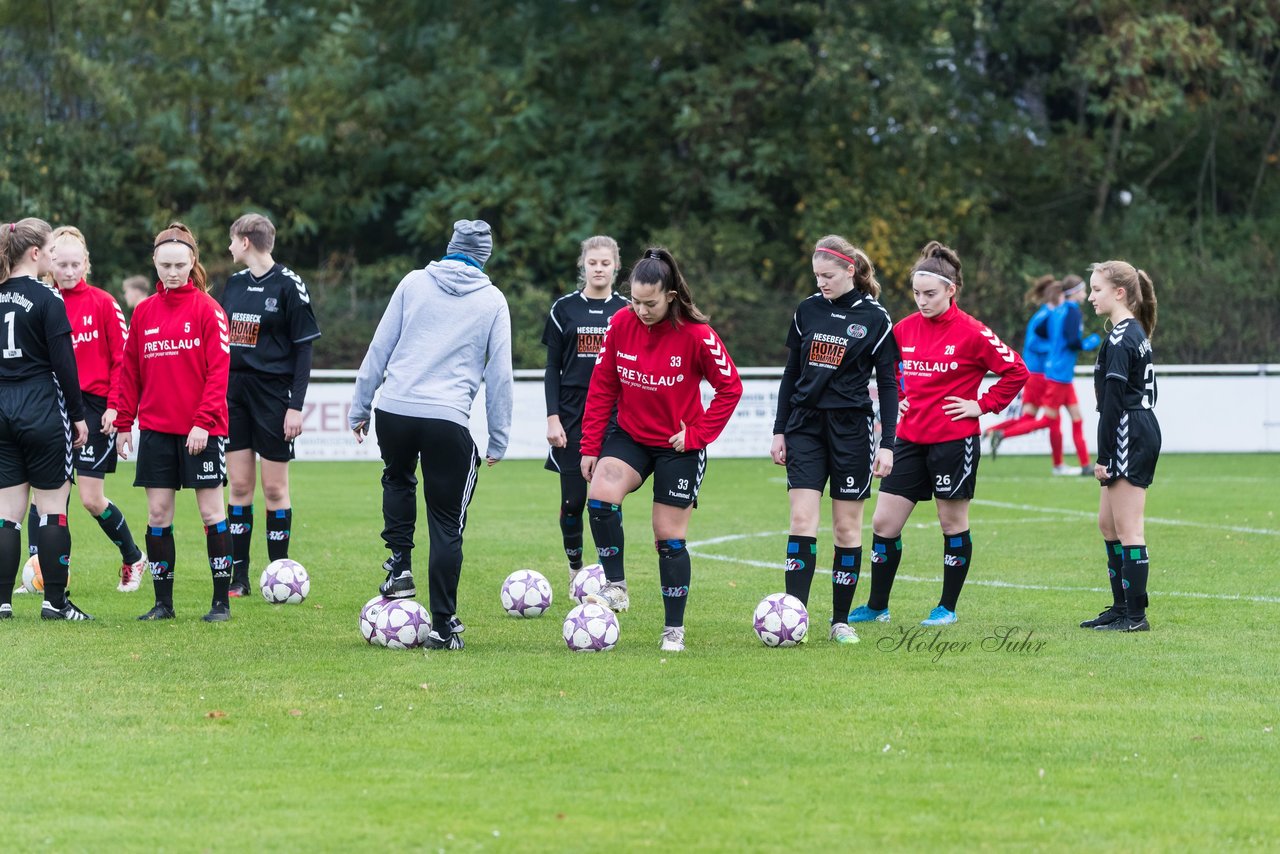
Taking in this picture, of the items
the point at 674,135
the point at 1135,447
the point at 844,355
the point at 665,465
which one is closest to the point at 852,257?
the point at 844,355

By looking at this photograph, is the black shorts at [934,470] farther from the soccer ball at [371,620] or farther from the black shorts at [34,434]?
the black shorts at [34,434]

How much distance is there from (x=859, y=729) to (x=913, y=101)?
23763 millimetres

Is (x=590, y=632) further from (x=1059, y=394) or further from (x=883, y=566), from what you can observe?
(x=1059, y=394)

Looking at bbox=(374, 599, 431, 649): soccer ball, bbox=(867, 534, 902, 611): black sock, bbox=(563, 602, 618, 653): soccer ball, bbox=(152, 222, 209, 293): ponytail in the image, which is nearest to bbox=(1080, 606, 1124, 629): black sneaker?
bbox=(867, 534, 902, 611): black sock

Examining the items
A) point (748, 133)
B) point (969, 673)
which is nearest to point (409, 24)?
point (748, 133)

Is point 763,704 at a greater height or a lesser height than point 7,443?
lesser

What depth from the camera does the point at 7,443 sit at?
879 cm

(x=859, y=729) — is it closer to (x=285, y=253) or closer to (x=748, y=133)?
(x=748, y=133)

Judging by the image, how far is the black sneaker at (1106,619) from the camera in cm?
895

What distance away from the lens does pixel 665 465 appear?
8.19 meters

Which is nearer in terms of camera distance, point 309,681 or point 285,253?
point 309,681

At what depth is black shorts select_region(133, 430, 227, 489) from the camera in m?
8.94

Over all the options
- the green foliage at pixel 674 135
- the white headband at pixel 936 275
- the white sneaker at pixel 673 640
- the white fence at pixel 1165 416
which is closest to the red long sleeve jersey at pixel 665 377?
the white sneaker at pixel 673 640

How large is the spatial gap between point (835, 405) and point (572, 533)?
2.34 metres
